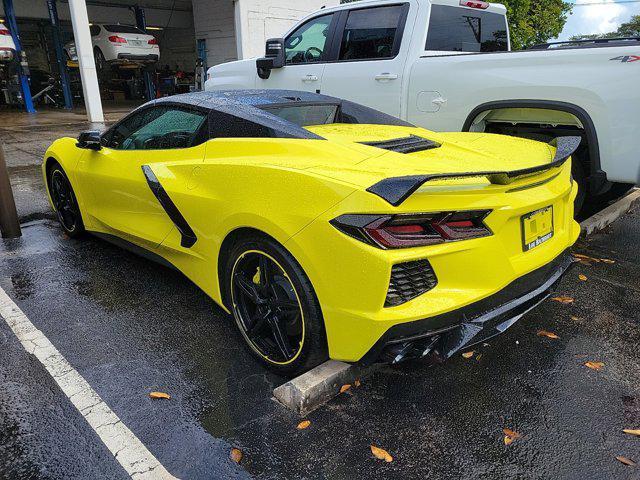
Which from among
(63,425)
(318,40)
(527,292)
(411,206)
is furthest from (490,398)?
(318,40)

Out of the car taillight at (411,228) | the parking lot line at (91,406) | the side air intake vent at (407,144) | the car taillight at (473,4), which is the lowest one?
the parking lot line at (91,406)

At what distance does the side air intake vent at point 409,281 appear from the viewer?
2.11 m

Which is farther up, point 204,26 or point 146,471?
point 204,26

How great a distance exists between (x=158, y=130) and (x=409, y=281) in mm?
2338

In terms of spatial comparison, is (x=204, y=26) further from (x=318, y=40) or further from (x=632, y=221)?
(x=632, y=221)

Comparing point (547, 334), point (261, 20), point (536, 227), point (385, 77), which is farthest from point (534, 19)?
point (536, 227)

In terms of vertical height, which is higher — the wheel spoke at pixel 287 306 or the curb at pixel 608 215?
the wheel spoke at pixel 287 306

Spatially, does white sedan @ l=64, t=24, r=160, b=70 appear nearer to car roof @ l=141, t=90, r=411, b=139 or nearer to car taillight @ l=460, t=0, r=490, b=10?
car taillight @ l=460, t=0, r=490, b=10

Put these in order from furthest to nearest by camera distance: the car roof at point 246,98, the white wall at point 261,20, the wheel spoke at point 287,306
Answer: the white wall at point 261,20 → the car roof at point 246,98 → the wheel spoke at point 287,306

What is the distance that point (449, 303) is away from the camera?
2162 millimetres

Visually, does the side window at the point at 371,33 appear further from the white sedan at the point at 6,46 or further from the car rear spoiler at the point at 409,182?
the white sedan at the point at 6,46

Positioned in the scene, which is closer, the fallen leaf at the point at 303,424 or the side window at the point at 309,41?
the fallen leaf at the point at 303,424

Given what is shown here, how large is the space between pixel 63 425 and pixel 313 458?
121 centimetres

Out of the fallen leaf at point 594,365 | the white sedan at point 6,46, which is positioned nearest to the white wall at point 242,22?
the white sedan at point 6,46
